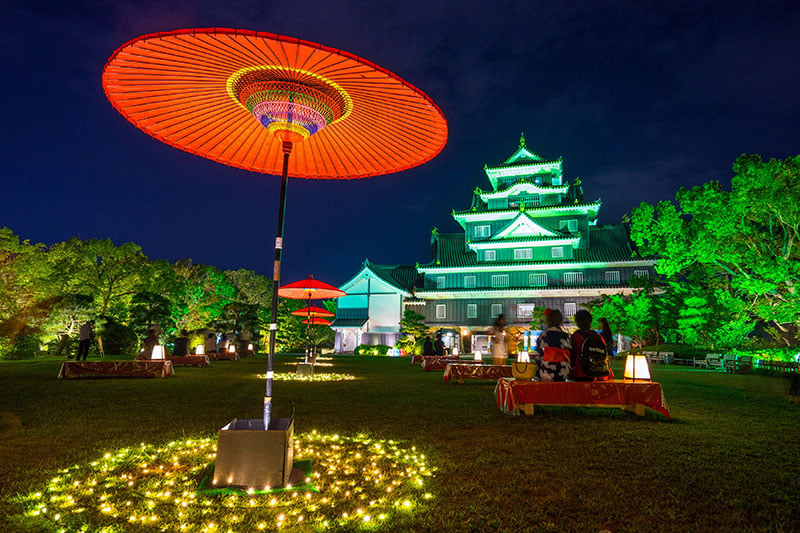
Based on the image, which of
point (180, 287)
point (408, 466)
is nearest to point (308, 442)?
point (408, 466)

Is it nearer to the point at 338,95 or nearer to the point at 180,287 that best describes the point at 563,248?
the point at 180,287

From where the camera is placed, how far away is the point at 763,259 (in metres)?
15.8

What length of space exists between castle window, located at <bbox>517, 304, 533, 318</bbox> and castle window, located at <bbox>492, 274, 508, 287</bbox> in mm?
2000

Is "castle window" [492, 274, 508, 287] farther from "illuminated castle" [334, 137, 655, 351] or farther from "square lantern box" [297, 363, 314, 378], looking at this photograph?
"square lantern box" [297, 363, 314, 378]

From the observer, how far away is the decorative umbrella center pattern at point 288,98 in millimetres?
3391

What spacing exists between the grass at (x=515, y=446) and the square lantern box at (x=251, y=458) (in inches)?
40.2

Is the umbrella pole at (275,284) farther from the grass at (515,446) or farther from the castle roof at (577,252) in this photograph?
the castle roof at (577,252)

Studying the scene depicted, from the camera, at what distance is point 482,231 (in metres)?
35.7

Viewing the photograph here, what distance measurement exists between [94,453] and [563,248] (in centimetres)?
3279

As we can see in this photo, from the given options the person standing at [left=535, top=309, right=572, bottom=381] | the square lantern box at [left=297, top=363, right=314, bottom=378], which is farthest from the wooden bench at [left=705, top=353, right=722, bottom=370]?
the square lantern box at [left=297, top=363, right=314, bottom=378]

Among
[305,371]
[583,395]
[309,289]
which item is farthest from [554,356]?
[309,289]

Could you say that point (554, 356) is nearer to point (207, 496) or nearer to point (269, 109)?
point (207, 496)

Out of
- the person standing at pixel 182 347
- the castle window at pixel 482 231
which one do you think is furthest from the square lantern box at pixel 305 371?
the castle window at pixel 482 231

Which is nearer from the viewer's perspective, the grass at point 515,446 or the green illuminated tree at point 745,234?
the grass at point 515,446
